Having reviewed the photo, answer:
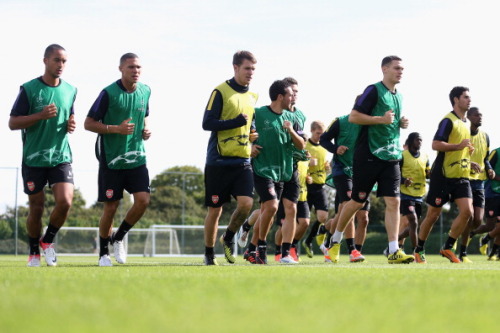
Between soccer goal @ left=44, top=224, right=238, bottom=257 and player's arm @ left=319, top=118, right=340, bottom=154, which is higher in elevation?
player's arm @ left=319, top=118, right=340, bottom=154

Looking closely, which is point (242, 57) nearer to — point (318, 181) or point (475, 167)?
point (475, 167)

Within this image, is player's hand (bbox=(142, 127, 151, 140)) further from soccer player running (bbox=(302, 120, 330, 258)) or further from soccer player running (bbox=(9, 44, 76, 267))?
soccer player running (bbox=(302, 120, 330, 258))

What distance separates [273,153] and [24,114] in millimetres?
3360

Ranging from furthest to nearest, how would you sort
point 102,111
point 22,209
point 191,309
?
point 22,209 → point 102,111 → point 191,309

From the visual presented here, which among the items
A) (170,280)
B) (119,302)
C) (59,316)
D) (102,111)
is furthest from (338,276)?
(102,111)

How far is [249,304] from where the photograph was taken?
4.34m

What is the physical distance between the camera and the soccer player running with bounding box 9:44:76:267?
32.0 feet

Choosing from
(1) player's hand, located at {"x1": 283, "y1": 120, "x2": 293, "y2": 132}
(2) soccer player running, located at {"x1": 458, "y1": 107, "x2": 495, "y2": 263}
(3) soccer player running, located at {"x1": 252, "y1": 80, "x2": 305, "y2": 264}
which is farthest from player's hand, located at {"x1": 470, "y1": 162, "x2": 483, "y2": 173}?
(1) player's hand, located at {"x1": 283, "y1": 120, "x2": 293, "y2": 132}

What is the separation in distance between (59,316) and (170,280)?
2418 millimetres

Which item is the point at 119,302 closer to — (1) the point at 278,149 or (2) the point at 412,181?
(1) the point at 278,149

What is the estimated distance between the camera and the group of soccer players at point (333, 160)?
32.8 feet

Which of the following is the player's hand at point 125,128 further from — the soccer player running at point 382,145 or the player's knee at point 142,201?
the soccer player running at point 382,145

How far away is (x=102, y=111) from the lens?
991 cm

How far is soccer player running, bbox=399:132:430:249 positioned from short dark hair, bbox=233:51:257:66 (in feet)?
18.6
